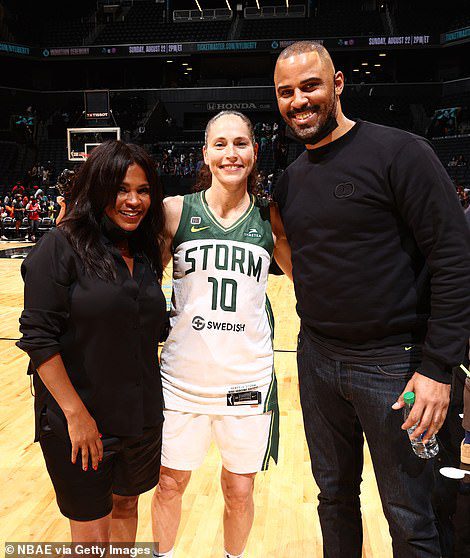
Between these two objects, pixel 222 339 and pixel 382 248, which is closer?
pixel 382 248

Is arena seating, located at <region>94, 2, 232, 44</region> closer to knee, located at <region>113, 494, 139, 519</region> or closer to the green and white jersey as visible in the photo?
the green and white jersey

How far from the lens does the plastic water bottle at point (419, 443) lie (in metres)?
1.48

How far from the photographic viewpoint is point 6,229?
14203 mm

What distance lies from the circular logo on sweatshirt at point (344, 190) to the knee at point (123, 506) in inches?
42.5

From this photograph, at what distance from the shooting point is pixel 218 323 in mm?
1849

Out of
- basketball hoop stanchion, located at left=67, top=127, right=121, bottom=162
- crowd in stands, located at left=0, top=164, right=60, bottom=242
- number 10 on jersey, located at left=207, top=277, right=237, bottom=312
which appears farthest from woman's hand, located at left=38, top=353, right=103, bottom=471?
basketball hoop stanchion, located at left=67, top=127, right=121, bottom=162

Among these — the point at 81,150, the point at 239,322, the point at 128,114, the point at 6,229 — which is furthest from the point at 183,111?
the point at 239,322

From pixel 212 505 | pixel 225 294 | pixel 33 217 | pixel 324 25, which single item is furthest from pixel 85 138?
pixel 225 294

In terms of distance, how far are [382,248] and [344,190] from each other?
0.62ft

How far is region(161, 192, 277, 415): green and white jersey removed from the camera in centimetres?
185

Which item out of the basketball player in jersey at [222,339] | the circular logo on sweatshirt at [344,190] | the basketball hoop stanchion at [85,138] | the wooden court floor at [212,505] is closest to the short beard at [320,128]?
the circular logo on sweatshirt at [344,190]

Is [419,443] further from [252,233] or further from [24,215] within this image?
[24,215]

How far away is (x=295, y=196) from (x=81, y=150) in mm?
13858

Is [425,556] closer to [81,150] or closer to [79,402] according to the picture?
[79,402]
